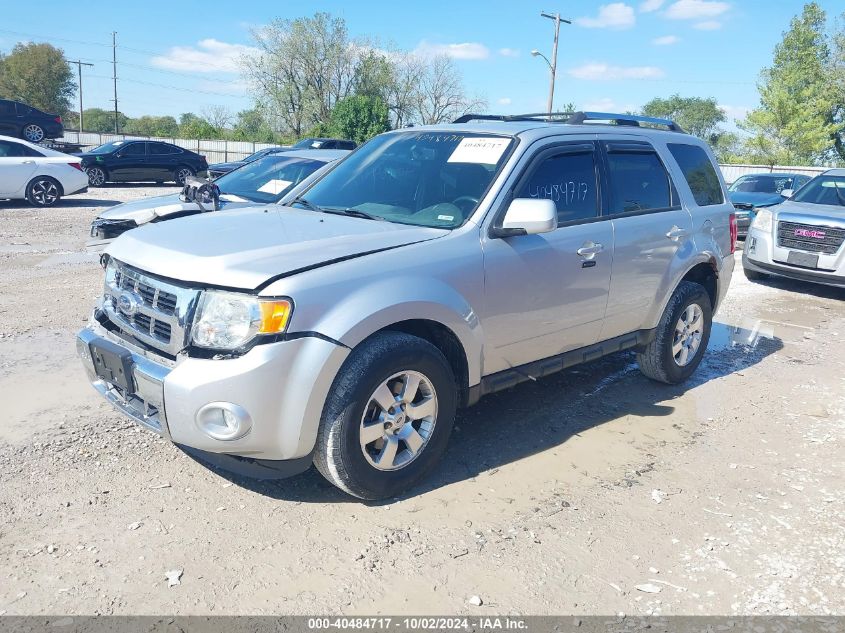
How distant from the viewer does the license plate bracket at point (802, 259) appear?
376 inches

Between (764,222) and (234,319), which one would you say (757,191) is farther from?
(234,319)

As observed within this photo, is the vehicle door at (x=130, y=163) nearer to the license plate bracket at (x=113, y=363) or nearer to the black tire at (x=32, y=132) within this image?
the black tire at (x=32, y=132)

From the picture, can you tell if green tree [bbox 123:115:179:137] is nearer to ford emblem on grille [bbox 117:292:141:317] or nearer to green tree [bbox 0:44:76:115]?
green tree [bbox 0:44:76:115]

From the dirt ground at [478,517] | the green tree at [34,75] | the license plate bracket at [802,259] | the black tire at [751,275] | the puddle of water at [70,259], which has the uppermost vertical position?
the green tree at [34,75]

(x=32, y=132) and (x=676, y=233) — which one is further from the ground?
(x=32, y=132)

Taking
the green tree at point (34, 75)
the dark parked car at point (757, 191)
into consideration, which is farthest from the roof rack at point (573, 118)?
the green tree at point (34, 75)

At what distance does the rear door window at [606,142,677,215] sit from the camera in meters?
4.73

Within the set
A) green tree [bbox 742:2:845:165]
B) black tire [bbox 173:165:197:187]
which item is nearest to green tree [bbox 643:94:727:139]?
green tree [bbox 742:2:845:165]

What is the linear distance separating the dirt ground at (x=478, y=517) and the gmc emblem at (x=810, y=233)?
5.12 m

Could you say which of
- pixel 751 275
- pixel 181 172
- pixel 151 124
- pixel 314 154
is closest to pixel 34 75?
pixel 151 124

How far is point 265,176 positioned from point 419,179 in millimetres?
5332

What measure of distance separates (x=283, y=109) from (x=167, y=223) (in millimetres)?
59287

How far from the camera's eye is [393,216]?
13.3ft

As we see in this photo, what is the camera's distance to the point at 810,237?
9.68 meters
